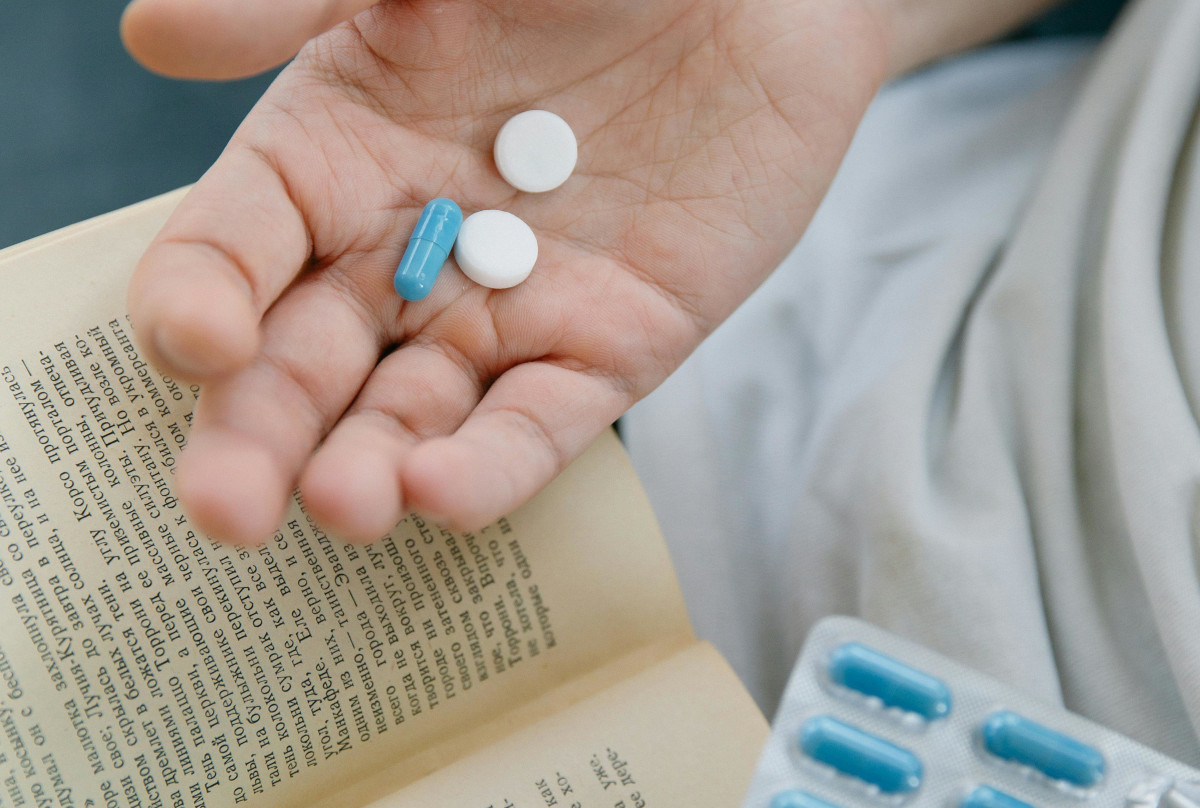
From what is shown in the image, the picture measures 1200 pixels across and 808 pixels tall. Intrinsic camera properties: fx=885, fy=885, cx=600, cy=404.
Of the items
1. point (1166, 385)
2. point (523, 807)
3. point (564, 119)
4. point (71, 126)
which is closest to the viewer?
point (523, 807)

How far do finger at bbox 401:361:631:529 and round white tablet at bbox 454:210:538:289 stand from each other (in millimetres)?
100

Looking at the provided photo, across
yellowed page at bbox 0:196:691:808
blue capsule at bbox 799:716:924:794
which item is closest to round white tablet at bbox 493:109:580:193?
yellowed page at bbox 0:196:691:808

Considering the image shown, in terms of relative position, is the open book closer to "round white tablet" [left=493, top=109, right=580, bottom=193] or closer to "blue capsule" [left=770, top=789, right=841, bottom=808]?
"blue capsule" [left=770, top=789, right=841, bottom=808]

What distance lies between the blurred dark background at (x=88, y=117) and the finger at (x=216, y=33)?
803 mm

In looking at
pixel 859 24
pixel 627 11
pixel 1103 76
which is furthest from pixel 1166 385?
pixel 627 11

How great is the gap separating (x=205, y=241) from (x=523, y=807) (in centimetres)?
56

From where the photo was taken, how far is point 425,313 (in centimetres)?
89

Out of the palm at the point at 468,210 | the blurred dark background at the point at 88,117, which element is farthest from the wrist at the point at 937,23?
the blurred dark background at the point at 88,117

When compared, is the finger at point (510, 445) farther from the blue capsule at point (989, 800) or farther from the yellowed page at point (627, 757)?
the blue capsule at point (989, 800)

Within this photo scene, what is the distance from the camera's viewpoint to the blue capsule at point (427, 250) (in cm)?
84

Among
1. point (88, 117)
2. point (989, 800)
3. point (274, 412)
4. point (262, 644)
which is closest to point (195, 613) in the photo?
point (262, 644)

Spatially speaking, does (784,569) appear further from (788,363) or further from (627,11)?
(627,11)

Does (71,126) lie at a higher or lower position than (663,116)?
lower

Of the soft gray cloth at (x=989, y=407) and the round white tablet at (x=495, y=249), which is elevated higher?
the soft gray cloth at (x=989, y=407)
